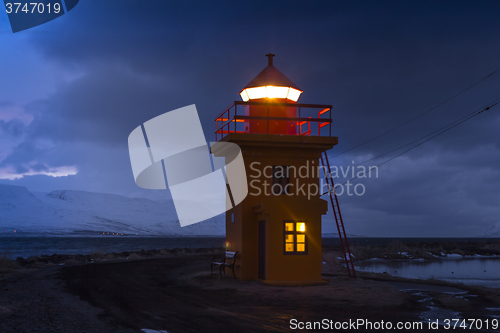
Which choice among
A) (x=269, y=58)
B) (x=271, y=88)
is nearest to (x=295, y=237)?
(x=271, y=88)

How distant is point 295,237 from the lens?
1652 centimetres

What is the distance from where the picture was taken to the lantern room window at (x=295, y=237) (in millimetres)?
16406

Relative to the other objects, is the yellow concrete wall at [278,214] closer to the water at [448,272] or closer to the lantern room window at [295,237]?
the lantern room window at [295,237]

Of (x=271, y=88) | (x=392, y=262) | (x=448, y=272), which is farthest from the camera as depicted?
(x=392, y=262)

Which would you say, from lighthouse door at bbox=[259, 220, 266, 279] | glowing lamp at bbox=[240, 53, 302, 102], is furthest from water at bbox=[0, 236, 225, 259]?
glowing lamp at bbox=[240, 53, 302, 102]

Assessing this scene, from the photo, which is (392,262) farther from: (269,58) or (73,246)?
(73,246)

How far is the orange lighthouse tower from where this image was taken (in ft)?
53.4

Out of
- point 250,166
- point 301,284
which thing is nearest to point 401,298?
point 301,284

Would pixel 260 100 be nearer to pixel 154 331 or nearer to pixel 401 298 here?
pixel 401 298

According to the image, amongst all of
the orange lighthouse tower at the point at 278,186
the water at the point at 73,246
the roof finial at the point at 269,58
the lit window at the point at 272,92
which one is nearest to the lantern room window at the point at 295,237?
the orange lighthouse tower at the point at 278,186

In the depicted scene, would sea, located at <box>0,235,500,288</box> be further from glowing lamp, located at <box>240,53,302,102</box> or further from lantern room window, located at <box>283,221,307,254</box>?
glowing lamp, located at <box>240,53,302,102</box>

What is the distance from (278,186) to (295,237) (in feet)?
7.16

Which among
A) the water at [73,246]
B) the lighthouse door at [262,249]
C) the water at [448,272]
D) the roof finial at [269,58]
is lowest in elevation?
the water at [73,246]

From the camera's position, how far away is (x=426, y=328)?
347 inches
